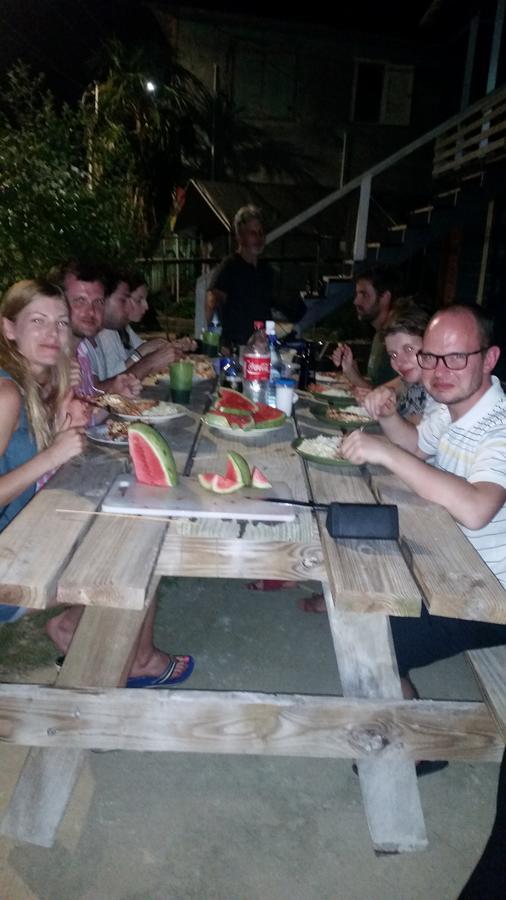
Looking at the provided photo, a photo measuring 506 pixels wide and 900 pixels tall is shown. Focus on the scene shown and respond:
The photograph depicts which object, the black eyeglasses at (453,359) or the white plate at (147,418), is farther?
the white plate at (147,418)

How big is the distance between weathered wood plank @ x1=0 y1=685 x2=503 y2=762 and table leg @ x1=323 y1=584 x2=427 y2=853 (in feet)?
0.58

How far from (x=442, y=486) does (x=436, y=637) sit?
0.63m

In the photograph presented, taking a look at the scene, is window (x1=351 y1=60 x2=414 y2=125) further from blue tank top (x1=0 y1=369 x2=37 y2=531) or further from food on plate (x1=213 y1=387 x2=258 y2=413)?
blue tank top (x1=0 y1=369 x2=37 y2=531)

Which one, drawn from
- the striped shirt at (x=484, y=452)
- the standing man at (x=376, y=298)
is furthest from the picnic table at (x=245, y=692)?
the standing man at (x=376, y=298)

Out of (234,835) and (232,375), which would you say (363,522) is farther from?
(232,375)

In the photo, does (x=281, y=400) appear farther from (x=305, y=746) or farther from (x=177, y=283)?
(x=177, y=283)

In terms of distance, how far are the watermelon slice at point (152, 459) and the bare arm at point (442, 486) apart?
0.64m

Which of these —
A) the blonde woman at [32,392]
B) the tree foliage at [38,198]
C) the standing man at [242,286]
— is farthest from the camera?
the standing man at [242,286]

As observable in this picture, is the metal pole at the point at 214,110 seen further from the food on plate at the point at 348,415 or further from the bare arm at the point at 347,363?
the food on plate at the point at 348,415

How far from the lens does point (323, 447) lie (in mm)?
2465

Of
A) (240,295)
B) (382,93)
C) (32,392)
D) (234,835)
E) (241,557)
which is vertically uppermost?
(382,93)

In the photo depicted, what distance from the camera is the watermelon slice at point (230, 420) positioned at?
2.72 metres

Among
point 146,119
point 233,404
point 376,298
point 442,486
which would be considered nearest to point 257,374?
point 233,404


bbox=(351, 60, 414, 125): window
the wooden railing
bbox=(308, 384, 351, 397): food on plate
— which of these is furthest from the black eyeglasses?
bbox=(351, 60, 414, 125): window
